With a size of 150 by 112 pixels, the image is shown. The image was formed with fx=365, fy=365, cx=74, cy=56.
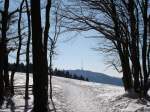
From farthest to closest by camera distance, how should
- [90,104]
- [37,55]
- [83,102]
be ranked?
[83,102] → [90,104] → [37,55]

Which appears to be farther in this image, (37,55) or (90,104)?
(90,104)

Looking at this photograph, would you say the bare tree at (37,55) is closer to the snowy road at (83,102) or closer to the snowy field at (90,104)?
the snowy field at (90,104)

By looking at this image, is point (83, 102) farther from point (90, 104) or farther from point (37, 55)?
point (37, 55)

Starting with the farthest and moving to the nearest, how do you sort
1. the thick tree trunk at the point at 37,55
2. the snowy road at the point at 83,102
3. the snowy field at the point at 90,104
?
the snowy road at the point at 83,102 < the snowy field at the point at 90,104 < the thick tree trunk at the point at 37,55

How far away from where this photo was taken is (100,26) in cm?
2228

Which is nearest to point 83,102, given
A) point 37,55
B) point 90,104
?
point 90,104

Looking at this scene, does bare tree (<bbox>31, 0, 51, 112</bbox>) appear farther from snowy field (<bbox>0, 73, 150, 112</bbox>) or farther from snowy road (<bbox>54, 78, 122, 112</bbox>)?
snowy road (<bbox>54, 78, 122, 112</bbox>)

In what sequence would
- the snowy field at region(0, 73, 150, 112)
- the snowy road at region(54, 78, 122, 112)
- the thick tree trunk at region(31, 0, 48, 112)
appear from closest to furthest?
the thick tree trunk at region(31, 0, 48, 112) → the snowy field at region(0, 73, 150, 112) → the snowy road at region(54, 78, 122, 112)

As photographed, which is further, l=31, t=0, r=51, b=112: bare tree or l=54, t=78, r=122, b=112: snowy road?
l=54, t=78, r=122, b=112: snowy road

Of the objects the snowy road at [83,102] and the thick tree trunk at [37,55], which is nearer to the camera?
the thick tree trunk at [37,55]

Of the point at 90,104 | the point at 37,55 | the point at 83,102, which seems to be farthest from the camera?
the point at 83,102

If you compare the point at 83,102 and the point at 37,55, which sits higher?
the point at 37,55

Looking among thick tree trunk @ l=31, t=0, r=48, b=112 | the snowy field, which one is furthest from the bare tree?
the snowy field

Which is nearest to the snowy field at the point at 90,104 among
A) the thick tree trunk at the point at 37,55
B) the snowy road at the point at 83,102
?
the snowy road at the point at 83,102
